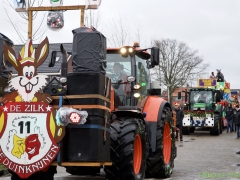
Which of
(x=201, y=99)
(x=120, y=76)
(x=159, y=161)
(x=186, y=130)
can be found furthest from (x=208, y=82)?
(x=120, y=76)

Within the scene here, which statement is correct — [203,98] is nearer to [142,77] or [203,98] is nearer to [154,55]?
[142,77]

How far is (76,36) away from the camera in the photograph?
670 cm

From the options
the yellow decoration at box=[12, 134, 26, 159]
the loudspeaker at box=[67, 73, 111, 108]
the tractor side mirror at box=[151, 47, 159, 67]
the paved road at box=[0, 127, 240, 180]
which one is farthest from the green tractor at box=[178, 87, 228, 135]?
the yellow decoration at box=[12, 134, 26, 159]

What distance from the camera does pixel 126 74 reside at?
28.7 ft

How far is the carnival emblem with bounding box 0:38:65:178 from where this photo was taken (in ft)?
20.4

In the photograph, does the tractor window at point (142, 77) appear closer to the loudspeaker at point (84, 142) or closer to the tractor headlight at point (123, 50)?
the tractor headlight at point (123, 50)

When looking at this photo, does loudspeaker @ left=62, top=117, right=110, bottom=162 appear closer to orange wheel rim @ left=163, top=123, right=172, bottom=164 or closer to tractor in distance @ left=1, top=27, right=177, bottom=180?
tractor in distance @ left=1, top=27, right=177, bottom=180

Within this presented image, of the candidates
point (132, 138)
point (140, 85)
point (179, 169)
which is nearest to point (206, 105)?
point (179, 169)

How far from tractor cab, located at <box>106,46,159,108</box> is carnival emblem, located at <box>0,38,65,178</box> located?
233 cm

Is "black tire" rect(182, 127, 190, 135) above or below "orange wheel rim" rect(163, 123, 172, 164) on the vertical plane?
below

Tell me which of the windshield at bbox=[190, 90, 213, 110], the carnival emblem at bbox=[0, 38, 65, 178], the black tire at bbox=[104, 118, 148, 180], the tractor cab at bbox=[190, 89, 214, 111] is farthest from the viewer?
the windshield at bbox=[190, 90, 213, 110]

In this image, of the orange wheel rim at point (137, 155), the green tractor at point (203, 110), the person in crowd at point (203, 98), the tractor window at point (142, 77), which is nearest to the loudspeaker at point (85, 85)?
the orange wheel rim at point (137, 155)

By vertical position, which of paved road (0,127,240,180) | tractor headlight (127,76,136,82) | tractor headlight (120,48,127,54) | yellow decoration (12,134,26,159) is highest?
tractor headlight (120,48,127,54)

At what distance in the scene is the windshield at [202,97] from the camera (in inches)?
979
